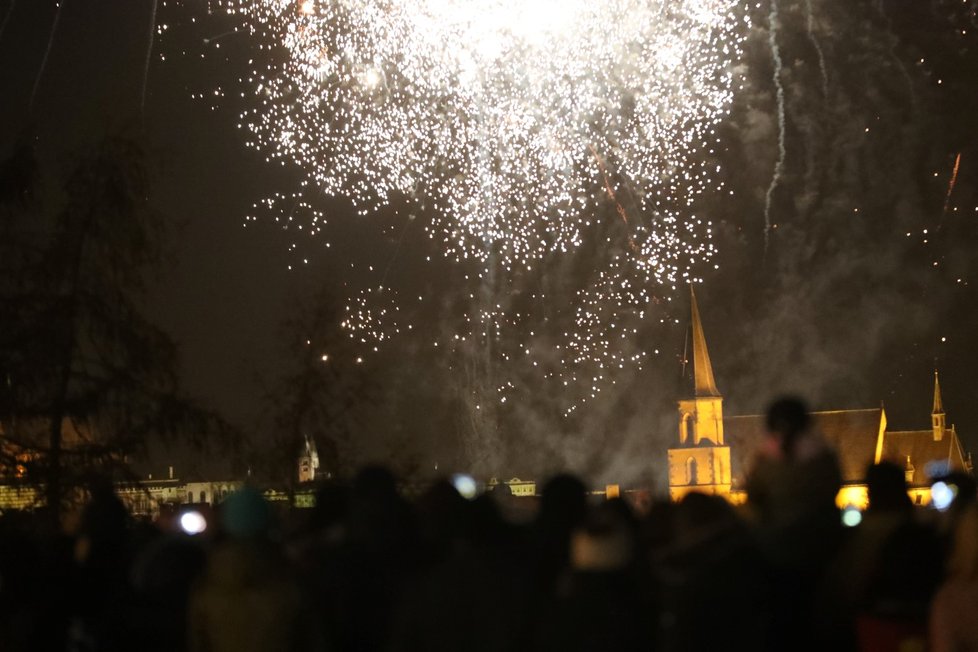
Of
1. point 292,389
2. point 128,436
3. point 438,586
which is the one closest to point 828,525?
→ point 438,586

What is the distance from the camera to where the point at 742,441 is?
140875mm

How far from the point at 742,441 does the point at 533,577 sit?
5366 inches

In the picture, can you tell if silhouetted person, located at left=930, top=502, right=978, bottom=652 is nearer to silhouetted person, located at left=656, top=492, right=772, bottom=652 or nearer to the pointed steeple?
silhouetted person, located at left=656, top=492, right=772, bottom=652

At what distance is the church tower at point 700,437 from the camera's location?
130 metres

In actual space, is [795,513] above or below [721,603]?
above

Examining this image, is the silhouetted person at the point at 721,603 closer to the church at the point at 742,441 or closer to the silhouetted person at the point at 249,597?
the silhouetted person at the point at 249,597

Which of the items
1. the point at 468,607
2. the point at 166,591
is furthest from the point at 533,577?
the point at 166,591

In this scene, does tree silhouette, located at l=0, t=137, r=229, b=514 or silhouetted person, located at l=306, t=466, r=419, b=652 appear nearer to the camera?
silhouetted person, located at l=306, t=466, r=419, b=652

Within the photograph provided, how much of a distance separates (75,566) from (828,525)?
374 centimetres

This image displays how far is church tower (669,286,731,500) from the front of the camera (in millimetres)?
130500

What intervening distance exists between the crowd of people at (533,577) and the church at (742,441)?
4257 inches

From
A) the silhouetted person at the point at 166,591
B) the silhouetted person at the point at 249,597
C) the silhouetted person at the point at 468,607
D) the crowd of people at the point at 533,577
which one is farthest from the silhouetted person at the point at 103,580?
the silhouetted person at the point at 468,607

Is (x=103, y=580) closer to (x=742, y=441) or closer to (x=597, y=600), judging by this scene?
(x=597, y=600)

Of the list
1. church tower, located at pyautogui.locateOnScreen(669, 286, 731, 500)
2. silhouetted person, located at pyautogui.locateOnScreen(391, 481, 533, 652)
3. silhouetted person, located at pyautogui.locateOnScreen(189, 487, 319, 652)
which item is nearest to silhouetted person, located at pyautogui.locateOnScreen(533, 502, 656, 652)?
silhouetted person, located at pyautogui.locateOnScreen(391, 481, 533, 652)
